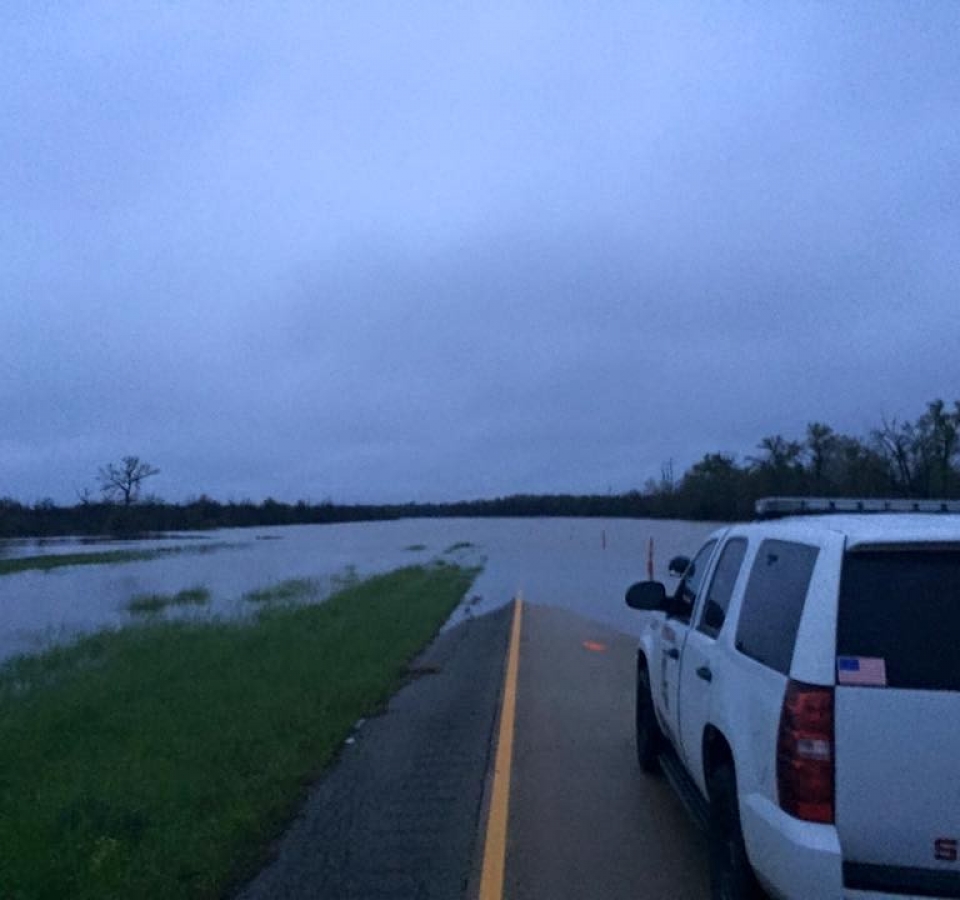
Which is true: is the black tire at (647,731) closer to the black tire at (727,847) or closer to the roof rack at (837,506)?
the roof rack at (837,506)

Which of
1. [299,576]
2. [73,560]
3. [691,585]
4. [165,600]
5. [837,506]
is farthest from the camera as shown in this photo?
[73,560]

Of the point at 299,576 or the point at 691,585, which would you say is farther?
the point at 299,576

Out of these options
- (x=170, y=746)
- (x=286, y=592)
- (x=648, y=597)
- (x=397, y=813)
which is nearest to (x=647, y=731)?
(x=648, y=597)

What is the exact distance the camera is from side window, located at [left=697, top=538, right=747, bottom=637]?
19.8ft

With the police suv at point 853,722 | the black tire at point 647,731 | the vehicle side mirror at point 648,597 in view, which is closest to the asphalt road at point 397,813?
the black tire at point 647,731

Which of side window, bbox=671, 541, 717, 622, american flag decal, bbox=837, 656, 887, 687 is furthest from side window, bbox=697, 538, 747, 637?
american flag decal, bbox=837, 656, 887, 687

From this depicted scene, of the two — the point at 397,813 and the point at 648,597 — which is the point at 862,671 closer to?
the point at 648,597

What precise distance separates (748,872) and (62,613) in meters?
27.2

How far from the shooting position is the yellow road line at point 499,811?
249 inches

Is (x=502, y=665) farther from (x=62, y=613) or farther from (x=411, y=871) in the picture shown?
(x=62, y=613)

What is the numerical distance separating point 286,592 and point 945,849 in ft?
99.0

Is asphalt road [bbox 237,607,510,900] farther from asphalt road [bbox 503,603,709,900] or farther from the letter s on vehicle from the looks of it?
the letter s on vehicle

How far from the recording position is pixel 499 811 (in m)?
7.75

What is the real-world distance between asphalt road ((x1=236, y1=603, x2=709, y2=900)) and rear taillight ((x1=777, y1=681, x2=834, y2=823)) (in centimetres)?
214
